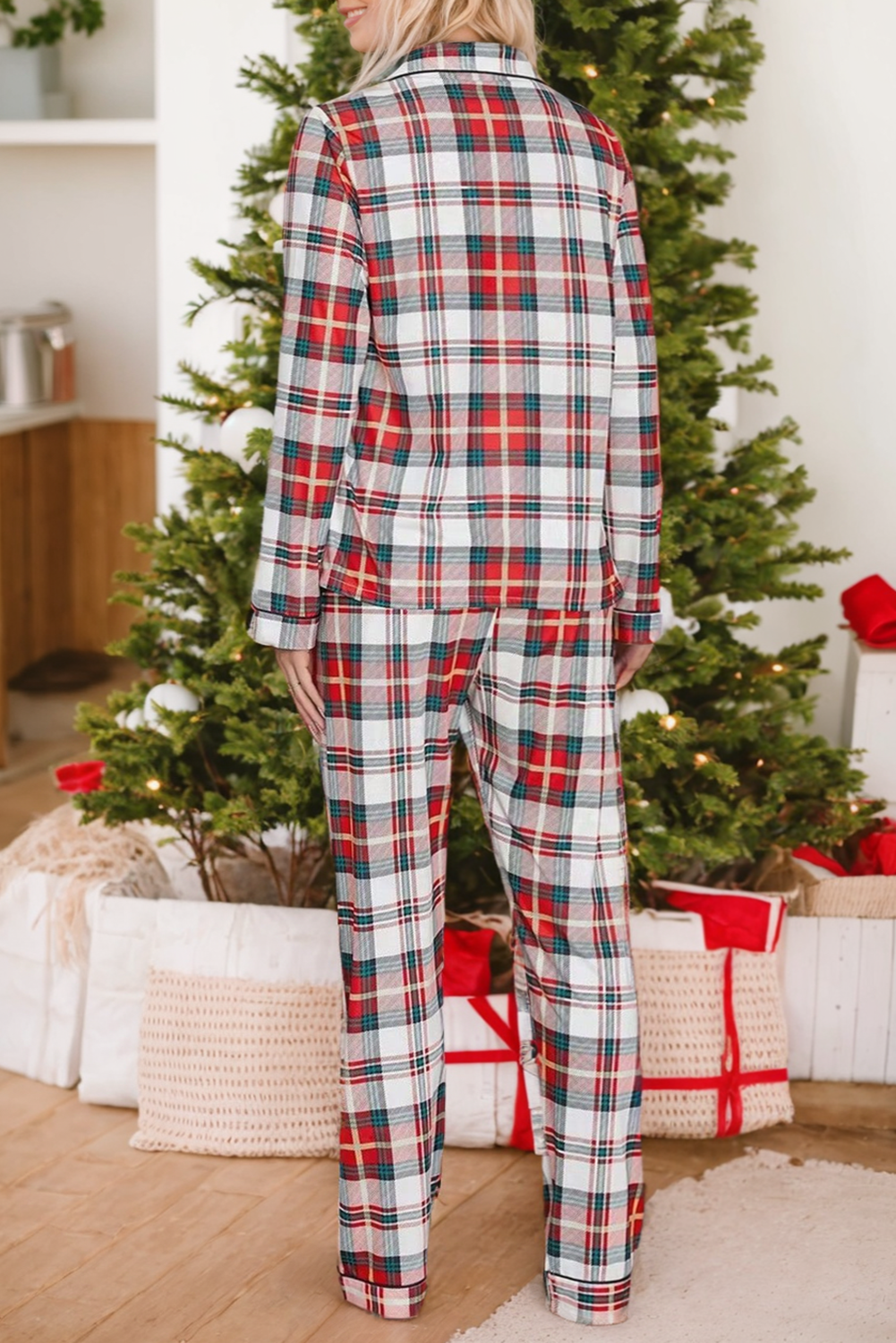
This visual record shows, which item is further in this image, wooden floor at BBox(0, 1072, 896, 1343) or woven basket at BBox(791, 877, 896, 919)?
woven basket at BBox(791, 877, 896, 919)

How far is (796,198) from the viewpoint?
9.55 feet

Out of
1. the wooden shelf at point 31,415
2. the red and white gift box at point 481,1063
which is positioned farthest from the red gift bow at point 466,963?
the wooden shelf at point 31,415

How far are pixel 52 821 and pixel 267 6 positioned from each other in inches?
64.5

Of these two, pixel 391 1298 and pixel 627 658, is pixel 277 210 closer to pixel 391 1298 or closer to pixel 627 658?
pixel 627 658

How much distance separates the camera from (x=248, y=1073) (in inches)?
80.0

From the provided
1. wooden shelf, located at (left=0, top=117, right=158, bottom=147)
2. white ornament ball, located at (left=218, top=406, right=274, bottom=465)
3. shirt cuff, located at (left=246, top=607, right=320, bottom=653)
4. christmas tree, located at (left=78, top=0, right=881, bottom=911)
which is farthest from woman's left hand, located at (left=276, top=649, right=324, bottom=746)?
wooden shelf, located at (left=0, top=117, right=158, bottom=147)

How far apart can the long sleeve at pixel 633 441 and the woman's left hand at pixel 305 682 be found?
0.33m

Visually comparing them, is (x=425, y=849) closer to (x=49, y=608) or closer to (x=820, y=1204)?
(x=820, y=1204)

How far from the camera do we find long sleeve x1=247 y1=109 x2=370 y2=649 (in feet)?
4.63

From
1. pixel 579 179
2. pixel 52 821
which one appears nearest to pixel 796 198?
pixel 579 179

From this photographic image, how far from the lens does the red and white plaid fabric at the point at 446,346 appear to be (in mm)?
1417

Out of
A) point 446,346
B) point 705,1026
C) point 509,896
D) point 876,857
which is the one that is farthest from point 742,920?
point 446,346

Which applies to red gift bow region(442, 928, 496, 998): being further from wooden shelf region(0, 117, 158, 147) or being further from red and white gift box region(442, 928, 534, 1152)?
wooden shelf region(0, 117, 158, 147)

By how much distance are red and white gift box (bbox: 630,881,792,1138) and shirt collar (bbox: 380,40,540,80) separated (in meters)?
1.14
